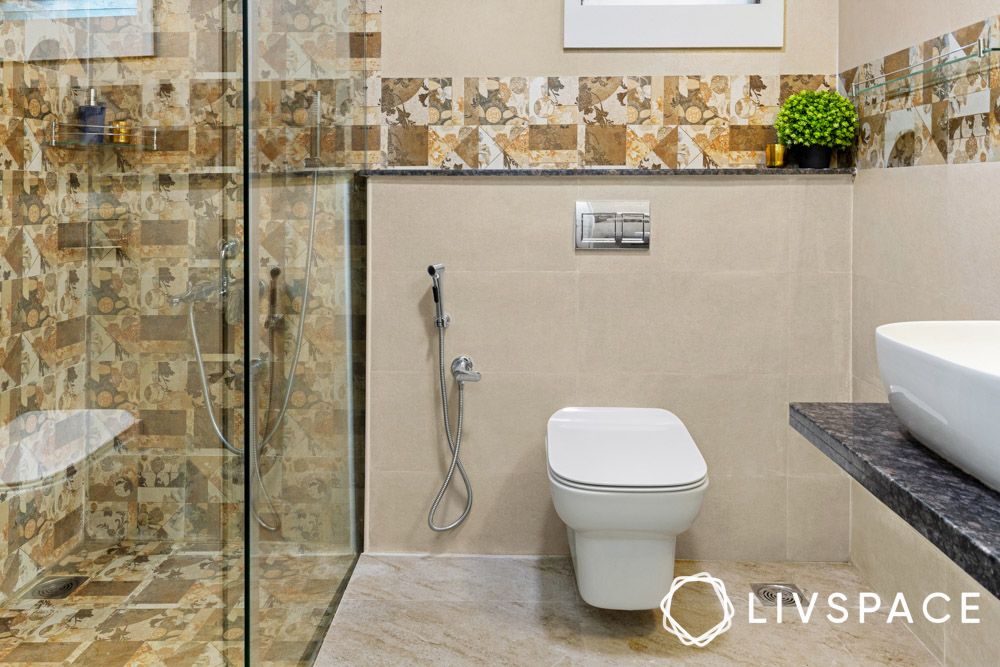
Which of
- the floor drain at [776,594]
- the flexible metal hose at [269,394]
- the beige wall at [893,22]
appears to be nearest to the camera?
the flexible metal hose at [269,394]

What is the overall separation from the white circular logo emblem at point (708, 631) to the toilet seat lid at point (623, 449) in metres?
0.33

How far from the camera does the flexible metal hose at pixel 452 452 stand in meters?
2.57

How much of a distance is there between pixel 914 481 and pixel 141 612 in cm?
106

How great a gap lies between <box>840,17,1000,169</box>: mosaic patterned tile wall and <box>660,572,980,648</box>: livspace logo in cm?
104

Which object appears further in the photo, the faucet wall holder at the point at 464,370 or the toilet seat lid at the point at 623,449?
the faucet wall holder at the point at 464,370

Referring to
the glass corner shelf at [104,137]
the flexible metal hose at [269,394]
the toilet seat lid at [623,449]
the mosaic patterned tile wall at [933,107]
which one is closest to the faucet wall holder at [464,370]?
the toilet seat lid at [623,449]

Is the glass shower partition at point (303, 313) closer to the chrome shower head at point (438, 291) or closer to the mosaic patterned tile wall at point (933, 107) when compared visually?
the chrome shower head at point (438, 291)

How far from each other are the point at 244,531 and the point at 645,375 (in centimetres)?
144

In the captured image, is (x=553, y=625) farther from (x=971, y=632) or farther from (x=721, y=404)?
(x=971, y=632)

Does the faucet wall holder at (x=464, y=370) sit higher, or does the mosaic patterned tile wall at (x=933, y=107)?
the mosaic patterned tile wall at (x=933, y=107)

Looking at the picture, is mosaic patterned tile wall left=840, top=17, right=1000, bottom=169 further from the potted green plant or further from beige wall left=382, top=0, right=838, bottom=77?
beige wall left=382, top=0, right=838, bottom=77

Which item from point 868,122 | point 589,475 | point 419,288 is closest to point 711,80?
point 868,122

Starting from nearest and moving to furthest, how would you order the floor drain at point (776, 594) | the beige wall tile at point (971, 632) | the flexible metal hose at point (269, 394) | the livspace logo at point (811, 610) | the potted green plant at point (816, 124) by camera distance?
the flexible metal hose at point (269, 394), the beige wall tile at point (971, 632), the livspace logo at point (811, 610), the floor drain at point (776, 594), the potted green plant at point (816, 124)

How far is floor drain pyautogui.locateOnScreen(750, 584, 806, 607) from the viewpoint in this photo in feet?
7.65
